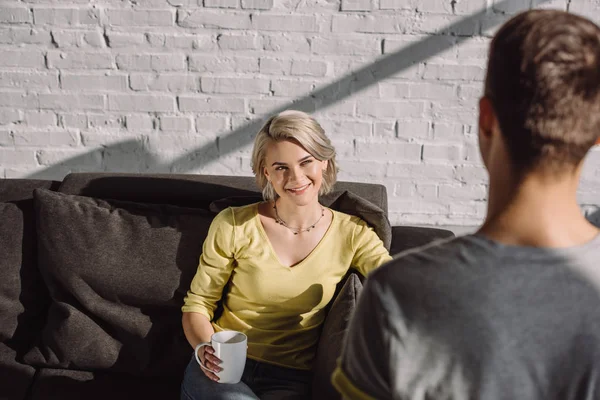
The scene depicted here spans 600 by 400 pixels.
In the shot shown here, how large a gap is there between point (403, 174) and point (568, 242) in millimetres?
1920

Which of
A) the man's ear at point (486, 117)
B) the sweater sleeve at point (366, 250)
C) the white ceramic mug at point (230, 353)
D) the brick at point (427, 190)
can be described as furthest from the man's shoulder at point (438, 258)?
the brick at point (427, 190)

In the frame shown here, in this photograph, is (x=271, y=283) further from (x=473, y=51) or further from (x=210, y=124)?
(x=473, y=51)

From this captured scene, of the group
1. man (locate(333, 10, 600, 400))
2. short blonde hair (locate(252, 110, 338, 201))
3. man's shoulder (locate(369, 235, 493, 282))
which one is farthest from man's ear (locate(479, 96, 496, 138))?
short blonde hair (locate(252, 110, 338, 201))

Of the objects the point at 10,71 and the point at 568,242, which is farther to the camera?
the point at 10,71

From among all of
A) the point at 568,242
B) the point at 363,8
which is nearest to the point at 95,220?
the point at 363,8

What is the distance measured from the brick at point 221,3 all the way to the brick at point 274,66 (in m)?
0.21

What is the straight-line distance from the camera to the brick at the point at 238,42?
250 cm

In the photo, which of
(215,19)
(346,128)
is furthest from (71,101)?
(346,128)

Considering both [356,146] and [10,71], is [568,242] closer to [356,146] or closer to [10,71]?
[356,146]

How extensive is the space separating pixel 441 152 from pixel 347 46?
54cm

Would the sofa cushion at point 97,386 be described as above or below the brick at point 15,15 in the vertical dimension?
below

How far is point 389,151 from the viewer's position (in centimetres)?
262

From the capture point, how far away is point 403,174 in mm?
2654

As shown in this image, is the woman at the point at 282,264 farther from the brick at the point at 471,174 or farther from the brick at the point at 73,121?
the brick at the point at 73,121
